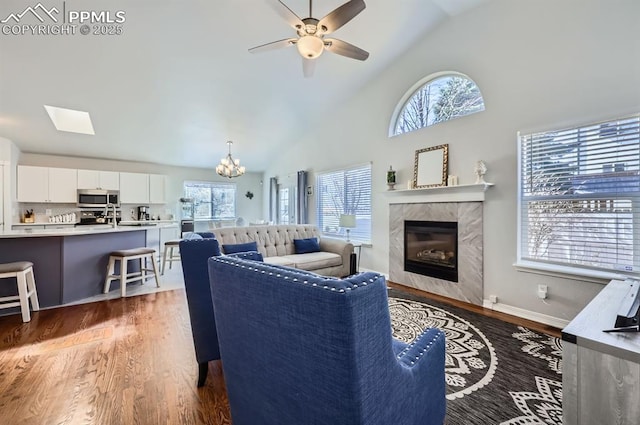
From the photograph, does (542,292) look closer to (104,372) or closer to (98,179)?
(104,372)

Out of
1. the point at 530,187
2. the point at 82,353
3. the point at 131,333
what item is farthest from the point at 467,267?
the point at 82,353

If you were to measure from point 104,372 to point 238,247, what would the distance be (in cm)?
200

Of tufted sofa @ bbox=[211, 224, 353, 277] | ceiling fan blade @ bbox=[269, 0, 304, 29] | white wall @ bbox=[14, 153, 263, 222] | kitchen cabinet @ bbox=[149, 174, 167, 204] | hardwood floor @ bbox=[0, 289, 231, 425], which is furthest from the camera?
kitchen cabinet @ bbox=[149, 174, 167, 204]

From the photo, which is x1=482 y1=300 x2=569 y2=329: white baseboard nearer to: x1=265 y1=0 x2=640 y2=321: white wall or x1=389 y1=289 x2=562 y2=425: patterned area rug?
x1=265 y1=0 x2=640 y2=321: white wall

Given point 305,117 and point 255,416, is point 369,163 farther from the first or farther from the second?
point 255,416

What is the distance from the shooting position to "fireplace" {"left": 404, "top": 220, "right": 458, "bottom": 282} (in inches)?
157

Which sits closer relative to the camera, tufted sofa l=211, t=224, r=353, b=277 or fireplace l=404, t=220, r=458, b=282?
fireplace l=404, t=220, r=458, b=282

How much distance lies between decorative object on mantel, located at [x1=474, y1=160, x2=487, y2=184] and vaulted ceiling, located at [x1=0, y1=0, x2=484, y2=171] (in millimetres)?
2050

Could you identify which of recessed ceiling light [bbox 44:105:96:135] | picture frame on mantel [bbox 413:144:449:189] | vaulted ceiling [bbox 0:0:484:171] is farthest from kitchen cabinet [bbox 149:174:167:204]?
picture frame on mantel [bbox 413:144:449:189]

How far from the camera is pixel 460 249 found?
389 centimetres

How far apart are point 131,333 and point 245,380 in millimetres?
2385

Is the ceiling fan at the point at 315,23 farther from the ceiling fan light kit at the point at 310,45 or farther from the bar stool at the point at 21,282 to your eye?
A: the bar stool at the point at 21,282

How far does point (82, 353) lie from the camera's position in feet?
7.94

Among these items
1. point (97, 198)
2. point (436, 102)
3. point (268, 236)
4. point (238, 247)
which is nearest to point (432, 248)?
point (436, 102)
